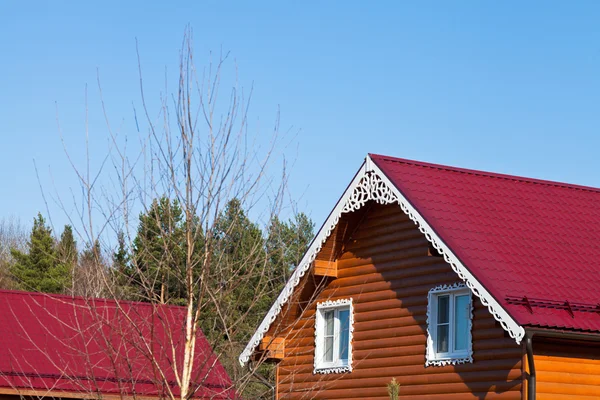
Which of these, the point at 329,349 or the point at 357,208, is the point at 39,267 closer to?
the point at 329,349

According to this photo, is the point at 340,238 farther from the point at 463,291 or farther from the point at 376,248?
the point at 463,291

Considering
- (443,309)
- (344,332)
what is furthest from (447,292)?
(344,332)

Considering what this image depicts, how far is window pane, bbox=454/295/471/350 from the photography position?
591 inches

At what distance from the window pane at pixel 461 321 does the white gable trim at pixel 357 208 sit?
1022 mm

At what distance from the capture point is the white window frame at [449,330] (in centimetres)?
1480

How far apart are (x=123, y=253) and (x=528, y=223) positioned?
7236 millimetres

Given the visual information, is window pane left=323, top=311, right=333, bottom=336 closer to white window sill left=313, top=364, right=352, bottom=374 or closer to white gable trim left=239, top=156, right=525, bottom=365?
white window sill left=313, top=364, right=352, bottom=374

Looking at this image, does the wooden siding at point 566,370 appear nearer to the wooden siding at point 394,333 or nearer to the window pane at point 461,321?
the wooden siding at point 394,333

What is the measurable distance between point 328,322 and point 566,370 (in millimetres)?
5520

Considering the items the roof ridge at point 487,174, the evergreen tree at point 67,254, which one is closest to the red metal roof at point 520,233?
the roof ridge at point 487,174

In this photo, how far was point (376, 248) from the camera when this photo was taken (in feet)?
57.1

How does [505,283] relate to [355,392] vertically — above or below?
above

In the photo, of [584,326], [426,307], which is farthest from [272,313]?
[584,326]

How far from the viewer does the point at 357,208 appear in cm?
1678
